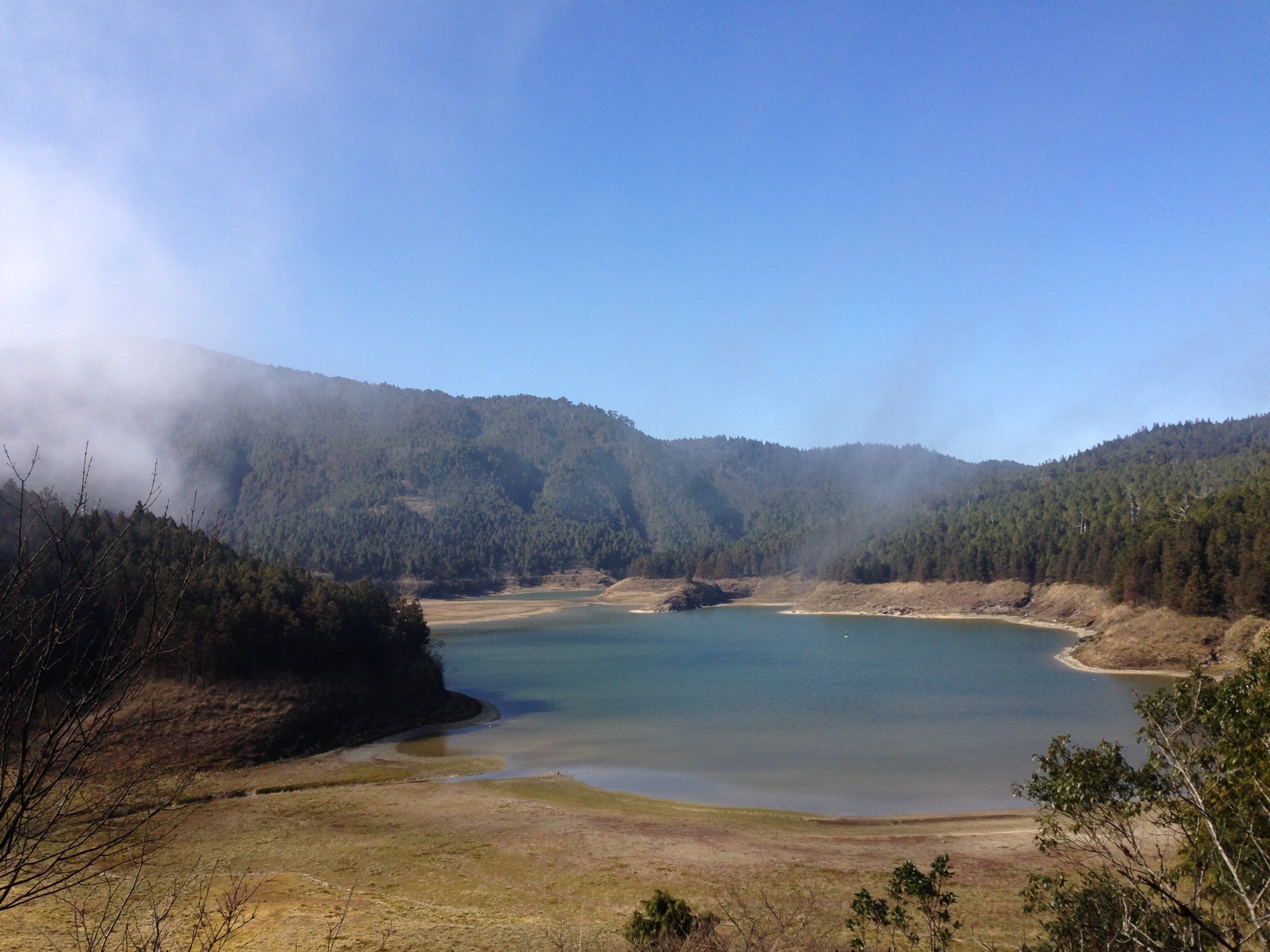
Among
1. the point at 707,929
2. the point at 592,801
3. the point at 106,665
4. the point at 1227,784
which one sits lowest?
the point at 592,801

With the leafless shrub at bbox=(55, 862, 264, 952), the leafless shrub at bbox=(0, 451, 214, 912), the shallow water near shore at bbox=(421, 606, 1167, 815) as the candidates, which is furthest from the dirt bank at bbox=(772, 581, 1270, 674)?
the leafless shrub at bbox=(55, 862, 264, 952)

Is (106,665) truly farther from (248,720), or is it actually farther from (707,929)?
(248,720)

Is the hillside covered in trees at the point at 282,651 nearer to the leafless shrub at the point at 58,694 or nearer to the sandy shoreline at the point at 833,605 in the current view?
the leafless shrub at the point at 58,694

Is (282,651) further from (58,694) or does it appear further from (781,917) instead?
(58,694)

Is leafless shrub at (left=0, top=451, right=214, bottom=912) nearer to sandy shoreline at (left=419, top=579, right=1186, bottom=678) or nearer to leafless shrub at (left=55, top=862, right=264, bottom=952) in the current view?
leafless shrub at (left=55, top=862, right=264, bottom=952)

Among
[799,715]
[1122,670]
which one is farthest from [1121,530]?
[799,715]

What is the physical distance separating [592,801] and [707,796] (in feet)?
13.7

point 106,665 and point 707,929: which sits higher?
point 106,665

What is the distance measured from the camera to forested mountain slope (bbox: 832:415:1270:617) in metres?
61.5

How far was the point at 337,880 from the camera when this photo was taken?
2012 cm

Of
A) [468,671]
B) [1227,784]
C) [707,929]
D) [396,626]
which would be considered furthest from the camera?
[468,671]

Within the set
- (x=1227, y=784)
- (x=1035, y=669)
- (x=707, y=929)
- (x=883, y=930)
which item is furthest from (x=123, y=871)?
(x=1035, y=669)

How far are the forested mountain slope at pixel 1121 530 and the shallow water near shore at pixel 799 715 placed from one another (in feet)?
39.2

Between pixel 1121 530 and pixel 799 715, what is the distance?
72626 millimetres
